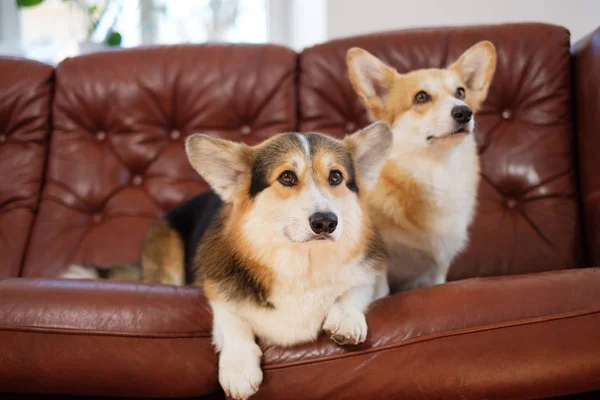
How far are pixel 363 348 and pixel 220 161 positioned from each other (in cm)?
62

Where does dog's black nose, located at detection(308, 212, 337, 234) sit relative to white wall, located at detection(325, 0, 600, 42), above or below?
below

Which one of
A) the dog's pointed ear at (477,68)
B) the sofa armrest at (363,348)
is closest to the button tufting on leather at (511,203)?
the dog's pointed ear at (477,68)

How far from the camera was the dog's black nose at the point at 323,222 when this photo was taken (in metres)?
1.19

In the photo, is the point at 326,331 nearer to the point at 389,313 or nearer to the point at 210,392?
the point at 389,313

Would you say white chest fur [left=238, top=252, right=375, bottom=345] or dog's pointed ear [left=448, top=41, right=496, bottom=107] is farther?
dog's pointed ear [left=448, top=41, right=496, bottom=107]

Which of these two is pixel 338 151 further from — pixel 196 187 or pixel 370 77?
pixel 196 187

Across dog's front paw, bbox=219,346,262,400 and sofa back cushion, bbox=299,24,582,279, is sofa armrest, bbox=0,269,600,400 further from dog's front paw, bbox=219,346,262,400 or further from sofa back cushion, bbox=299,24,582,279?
sofa back cushion, bbox=299,24,582,279

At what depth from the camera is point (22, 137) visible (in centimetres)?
218

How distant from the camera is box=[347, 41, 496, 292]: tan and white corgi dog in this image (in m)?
1.70

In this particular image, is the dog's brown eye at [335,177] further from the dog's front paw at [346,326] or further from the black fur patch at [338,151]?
the dog's front paw at [346,326]

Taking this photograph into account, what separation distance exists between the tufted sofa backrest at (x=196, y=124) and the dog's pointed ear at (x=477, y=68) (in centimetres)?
20

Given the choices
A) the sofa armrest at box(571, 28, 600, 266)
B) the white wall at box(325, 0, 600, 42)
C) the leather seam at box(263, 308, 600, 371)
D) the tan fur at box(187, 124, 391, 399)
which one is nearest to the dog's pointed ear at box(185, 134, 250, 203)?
the tan fur at box(187, 124, 391, 399)

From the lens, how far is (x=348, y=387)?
119cm

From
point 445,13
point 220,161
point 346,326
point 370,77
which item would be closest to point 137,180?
point 220,161
